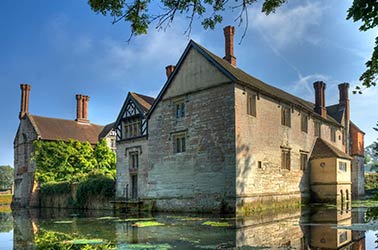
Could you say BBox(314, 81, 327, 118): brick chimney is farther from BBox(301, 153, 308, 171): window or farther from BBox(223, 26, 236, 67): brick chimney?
BBox(223, 26, 236, 67): brick chimney

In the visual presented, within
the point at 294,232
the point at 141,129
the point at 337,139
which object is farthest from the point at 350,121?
the point at 294,232

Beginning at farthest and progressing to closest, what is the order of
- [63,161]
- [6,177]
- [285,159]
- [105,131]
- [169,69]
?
[6,177] → [105,131] → [63,161] → [169,69] → [285,159]

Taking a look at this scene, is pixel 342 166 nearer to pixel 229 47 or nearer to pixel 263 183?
pixel 263 183

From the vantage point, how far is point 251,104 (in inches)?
877

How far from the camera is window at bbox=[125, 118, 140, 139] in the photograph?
1135 inches

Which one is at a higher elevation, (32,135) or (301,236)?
(32,135)

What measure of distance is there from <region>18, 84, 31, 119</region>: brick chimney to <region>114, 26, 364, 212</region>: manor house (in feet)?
58.3

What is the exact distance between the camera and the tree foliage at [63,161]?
37.6m

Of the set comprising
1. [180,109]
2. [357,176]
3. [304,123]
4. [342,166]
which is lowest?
[357,176]

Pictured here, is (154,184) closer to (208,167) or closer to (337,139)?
(208,167)

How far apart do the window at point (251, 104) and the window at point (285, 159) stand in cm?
453

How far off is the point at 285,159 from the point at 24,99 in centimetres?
3160

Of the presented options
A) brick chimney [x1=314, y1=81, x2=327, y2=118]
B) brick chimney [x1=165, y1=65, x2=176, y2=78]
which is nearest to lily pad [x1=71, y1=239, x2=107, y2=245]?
brick chimney [x1=165, y1=65, x2=176, y2=78]

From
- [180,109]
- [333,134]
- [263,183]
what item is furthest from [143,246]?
[333,134]
